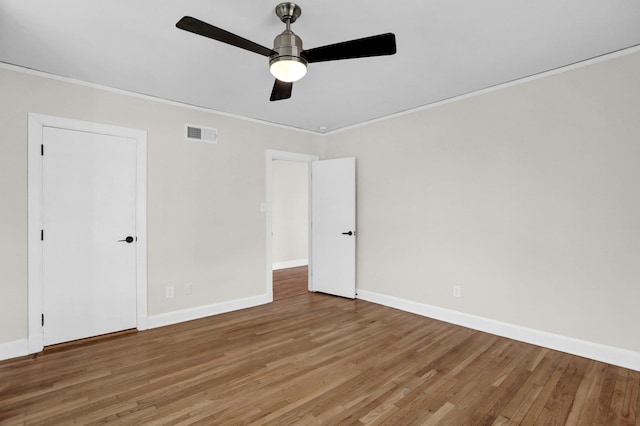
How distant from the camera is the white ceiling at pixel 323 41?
6.97ft

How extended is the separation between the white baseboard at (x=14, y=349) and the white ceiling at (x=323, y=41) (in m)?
2.47

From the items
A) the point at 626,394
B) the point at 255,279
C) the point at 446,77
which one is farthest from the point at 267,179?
the point at 626,394

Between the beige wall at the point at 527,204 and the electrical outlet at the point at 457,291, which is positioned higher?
the beige wall at the point at 527,204

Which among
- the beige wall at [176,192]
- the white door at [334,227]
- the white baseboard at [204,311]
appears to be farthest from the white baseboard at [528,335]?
the beige wall at [176,192]

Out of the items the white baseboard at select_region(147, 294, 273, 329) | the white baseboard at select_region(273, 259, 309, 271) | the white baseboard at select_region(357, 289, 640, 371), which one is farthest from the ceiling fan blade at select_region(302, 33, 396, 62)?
the white baseboard at select_region(273, 259, 309, 271)

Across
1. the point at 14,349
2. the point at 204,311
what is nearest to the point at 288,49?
the point at 204,311

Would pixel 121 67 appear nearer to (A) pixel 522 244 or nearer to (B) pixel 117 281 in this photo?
(B) pixel 117 281

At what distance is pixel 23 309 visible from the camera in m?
2.96

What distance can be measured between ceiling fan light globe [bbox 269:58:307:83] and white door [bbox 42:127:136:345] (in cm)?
231

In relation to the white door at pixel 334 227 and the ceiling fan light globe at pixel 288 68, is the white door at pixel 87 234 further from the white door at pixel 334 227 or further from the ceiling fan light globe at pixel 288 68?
the white door at pixel 334 227

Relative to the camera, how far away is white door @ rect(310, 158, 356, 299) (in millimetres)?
4770

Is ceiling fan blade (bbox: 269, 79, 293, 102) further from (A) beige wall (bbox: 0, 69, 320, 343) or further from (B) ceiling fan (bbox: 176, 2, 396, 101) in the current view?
(A) beige wall (bbox: 0, 69, 320, 343)

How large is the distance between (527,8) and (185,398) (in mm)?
3491

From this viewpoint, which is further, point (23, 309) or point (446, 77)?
point (446, 77)
